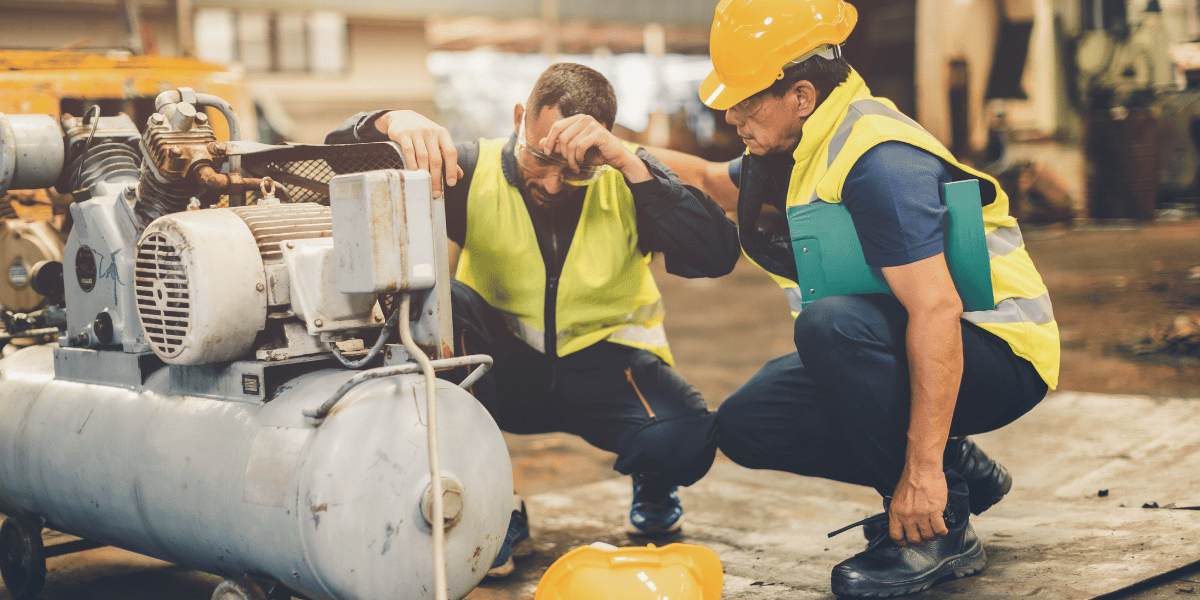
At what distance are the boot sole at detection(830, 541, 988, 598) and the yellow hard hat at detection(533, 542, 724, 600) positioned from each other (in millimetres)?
306

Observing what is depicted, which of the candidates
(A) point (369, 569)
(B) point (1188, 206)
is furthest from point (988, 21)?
(A) point (369, 569)

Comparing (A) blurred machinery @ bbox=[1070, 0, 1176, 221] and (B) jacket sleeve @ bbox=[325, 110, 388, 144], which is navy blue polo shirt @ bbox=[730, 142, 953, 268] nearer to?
(B) jacket sleeve @ bbox=[325, 110, 388, 144]

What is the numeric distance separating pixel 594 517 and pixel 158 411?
1.25 meters

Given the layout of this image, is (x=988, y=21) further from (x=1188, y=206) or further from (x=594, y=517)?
(x=594, y=517)

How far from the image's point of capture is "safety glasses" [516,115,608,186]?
2.30m

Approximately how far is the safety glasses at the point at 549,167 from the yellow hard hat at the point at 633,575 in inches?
35.3

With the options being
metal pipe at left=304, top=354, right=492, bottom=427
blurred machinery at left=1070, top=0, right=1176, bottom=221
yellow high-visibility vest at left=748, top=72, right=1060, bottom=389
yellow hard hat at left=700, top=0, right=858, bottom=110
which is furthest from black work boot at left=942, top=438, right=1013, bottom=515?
blurred machinery at left=1070, top=0, right=1176, bottom=221

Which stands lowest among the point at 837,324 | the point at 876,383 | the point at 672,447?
the point at 672,447

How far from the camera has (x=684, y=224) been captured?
91.7 inches

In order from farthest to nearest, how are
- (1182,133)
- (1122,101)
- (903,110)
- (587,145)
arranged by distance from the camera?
(903,110) → (1122,101) → (1182,133) → (587,145)

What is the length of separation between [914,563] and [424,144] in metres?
1.32

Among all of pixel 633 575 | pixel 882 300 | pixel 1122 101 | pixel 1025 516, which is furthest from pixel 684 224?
pixel 1122 101

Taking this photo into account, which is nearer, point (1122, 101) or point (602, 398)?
point (602, 398)

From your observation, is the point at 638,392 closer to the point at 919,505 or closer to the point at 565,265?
the point at 565,265
